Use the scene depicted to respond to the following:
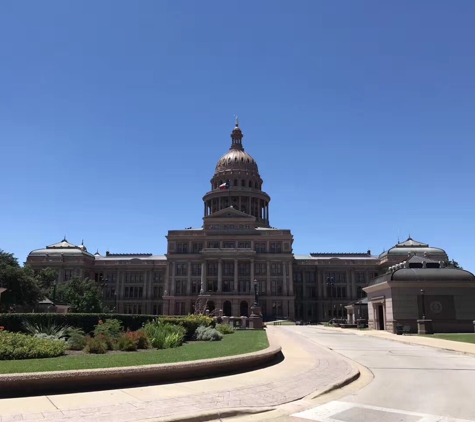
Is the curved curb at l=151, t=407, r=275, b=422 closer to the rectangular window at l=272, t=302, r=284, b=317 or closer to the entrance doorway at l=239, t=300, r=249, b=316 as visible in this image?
the entrance doorway at l=239, t=300, r=249, b=316

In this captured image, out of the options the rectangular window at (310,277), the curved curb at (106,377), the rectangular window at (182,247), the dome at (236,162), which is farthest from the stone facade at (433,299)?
the dome at (236,162)

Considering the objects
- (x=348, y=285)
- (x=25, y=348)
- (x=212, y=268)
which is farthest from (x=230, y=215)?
(x=25, y=348)

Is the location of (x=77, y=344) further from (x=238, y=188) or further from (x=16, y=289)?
(x=238, y=188)

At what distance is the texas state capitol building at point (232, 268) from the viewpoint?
341ft

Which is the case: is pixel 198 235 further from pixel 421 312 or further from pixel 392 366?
pixel 392 366

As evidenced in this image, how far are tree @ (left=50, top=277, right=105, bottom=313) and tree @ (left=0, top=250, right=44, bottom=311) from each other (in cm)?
1546

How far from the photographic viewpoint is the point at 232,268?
346 ft

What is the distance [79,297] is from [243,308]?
37436 mm

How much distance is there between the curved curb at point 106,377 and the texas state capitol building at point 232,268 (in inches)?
3478

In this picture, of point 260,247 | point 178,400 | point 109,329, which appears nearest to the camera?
point 178,400

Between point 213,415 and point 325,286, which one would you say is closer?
point 213,415

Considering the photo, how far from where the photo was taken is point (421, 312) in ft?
144

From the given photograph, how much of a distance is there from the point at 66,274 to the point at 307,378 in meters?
110

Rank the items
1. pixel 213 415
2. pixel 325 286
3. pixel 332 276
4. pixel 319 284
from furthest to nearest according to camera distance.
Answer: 1. pixel 332 276
2. pixel 319 284
3. pixel 325 286
4. pixel 213 415
